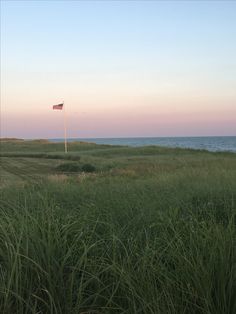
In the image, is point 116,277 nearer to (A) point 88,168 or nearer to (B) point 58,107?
(A) point 88,168

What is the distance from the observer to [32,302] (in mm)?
3229

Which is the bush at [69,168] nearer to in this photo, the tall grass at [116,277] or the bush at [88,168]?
the bush at [88,168]

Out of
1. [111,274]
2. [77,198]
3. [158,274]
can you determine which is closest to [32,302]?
[111,274]

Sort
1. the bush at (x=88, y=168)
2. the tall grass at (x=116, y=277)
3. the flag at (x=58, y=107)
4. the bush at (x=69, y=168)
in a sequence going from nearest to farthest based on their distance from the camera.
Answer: the tall grass at (x=116, y=277) < the bush at (x=88, y=168) < the bush at (x=69, y=168) < the flag at (x=58, y=107)

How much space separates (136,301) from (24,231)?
1.22m

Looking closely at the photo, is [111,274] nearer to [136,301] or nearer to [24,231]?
[136,301]

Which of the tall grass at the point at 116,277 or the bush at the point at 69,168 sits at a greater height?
the tall grass at the point at 116,277

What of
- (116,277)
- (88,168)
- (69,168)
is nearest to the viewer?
(116,277)

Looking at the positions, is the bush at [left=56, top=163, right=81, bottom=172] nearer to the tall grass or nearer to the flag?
the tall grass

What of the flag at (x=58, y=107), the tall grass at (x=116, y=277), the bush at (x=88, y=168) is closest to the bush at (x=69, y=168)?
the bush at (x=88, y=168)

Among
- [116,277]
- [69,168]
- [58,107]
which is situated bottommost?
[69,168]

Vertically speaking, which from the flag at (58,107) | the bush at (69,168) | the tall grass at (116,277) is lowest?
the bush at (69,168)

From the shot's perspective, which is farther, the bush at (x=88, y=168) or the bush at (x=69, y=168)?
the bush at (x=69, y=168)

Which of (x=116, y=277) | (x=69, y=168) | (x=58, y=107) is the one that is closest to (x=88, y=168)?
(x=69, y=168)
